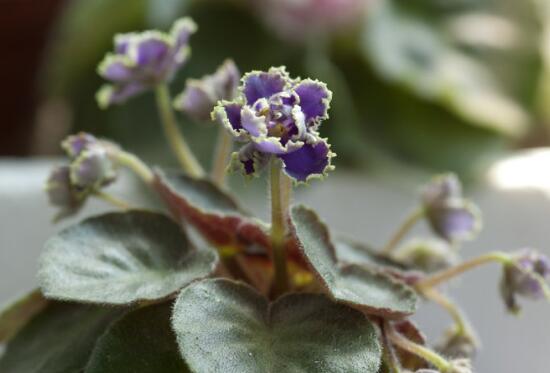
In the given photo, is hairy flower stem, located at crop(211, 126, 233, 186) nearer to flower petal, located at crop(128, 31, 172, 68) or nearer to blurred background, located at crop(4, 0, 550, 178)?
flower petal, located at crop(128, 31, 172, 68)

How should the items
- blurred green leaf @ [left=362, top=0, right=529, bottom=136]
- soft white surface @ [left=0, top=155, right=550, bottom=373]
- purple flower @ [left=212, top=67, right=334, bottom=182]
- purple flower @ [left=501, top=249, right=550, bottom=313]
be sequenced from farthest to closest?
blurred green leaf @ [left=362, top=0, right=529, bottom=136], soft white surface @ [left=0, top=155, right=550, bottom=373], purple flower @ [left=501, top=249, right=550, bottom=313], purple flower @ [left=212, top=67, right=334, bottom=182]

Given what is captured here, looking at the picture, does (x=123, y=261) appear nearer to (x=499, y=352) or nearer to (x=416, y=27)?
(x=499, y=352)

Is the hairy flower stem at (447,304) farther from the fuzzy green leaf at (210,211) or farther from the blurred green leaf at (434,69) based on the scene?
the blurred green leaf at (434,69)

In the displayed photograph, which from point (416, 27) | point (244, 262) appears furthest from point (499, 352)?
point (416, 27)

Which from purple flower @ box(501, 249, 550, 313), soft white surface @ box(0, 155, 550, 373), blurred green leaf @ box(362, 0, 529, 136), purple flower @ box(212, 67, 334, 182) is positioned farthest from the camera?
blurred green leaf @ box(362, 0, 529, 136)

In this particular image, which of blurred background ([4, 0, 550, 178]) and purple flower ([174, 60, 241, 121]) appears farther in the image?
blurred background ([4, 0, 550, 178])

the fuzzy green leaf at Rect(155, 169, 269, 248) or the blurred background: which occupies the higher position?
the fuzzy green leaf at Rect(155, 169, 269, 248)

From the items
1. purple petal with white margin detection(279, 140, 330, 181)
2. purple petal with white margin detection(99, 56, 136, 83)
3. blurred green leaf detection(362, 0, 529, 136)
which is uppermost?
purple petal with white margin detection(279, 140, 330, 181)

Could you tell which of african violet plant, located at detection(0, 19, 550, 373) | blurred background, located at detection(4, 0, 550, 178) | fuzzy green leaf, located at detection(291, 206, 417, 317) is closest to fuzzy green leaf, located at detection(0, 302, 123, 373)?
african violet plant, located at detection(0, 19, 550, 373)
